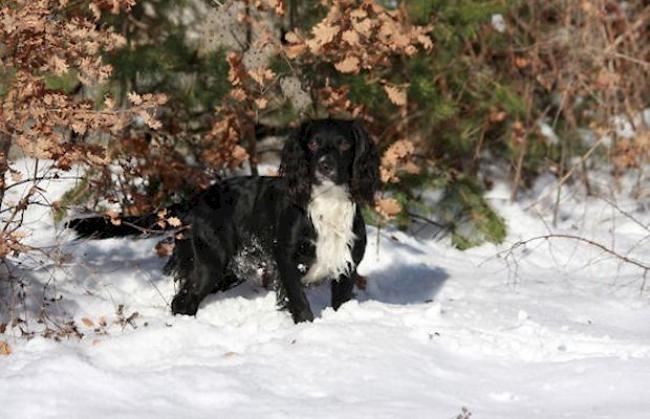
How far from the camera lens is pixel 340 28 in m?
6.32

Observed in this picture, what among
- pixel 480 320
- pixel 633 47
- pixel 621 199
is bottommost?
pixel 480 320

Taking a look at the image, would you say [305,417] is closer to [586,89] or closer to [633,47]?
[586,89]

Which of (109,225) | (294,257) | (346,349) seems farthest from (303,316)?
(109,225)

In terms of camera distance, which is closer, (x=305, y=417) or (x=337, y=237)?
(x=305, y=417)

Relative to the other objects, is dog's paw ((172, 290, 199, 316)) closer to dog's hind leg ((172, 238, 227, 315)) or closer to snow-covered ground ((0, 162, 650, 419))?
dog's hind leg ((172, 238, 227, 315))

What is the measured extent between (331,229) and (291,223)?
0.73ft

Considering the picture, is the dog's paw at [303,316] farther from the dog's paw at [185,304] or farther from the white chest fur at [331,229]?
the dog's paw at [185,304]

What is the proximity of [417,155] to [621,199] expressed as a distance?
2.63m

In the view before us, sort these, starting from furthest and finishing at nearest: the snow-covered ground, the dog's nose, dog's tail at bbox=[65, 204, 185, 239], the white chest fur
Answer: dog's tail at bbox=[65, 204, 185, 239] → the white chest fur → the dog's nose → the snow-covered ground

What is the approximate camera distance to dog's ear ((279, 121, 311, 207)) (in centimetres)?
566

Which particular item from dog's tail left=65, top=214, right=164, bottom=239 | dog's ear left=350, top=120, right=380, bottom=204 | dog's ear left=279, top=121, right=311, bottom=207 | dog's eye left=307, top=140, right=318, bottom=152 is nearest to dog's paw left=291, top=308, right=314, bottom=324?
dog's ear left=279, top=121, right=311, bottom=207

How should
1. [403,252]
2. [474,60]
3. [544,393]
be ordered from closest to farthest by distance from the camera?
[544,393] → [403,252] → [474,60]

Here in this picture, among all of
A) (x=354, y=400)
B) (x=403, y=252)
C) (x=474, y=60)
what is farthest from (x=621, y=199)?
(x=354, y=400)

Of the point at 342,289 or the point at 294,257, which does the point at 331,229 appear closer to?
the point at 294,257
